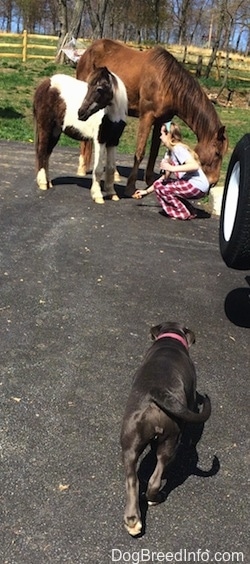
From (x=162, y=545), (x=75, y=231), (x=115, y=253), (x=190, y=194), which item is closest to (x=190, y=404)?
(x=162, y=545)

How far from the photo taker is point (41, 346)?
414 cm

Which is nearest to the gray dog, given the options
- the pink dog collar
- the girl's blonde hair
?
the pink dog collar

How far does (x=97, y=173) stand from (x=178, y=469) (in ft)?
18.5

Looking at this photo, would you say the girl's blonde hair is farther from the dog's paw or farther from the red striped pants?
the dog's paw

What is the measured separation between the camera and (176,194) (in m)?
7.85

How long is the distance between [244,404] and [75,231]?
141 inches

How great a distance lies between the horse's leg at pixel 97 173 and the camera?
8.09 metres

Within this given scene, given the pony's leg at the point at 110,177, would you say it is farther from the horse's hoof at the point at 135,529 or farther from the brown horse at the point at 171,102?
the horse's hoof at the point at 135,529

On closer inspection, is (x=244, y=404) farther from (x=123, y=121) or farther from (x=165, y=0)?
(x=165, y=0)

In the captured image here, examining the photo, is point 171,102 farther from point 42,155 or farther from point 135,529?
point 135,529

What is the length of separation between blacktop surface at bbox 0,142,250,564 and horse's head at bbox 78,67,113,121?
55.2 inches

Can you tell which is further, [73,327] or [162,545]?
[73,327]

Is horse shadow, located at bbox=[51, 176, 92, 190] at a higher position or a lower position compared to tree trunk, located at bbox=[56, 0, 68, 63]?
lower

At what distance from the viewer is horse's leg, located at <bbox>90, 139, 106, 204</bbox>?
8.09 m
